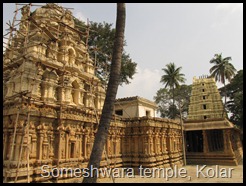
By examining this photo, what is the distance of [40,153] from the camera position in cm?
1096

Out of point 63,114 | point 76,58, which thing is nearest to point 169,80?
point 76,58

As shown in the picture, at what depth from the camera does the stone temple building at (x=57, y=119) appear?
10.4 meters

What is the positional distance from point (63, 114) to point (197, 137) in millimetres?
21721

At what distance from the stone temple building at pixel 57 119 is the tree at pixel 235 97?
53.7 ft

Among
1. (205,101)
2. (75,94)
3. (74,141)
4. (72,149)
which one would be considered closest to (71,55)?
(75,94)

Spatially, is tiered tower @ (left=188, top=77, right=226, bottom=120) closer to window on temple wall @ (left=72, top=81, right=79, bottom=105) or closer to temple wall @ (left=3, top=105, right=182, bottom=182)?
temple wall @ (left=3, top=105, right=182, bottom=182)

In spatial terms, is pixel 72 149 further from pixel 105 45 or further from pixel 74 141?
pixel 105 45

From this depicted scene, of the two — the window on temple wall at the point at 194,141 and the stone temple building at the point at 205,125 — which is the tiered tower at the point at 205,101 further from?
the window on temple wall at the point at 194,141

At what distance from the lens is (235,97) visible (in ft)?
121

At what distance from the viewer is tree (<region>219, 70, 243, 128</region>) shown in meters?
34.5

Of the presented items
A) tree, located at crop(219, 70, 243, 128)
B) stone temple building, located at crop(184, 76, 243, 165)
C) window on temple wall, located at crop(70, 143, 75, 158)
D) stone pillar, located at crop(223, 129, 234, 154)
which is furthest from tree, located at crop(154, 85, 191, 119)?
window on temple wall, located at crop(70, 143, 75, 158)

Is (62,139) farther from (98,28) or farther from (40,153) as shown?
(98,28)

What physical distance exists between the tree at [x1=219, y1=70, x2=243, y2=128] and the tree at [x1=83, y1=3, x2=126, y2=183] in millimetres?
30028

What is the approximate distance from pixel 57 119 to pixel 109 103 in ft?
17.1
